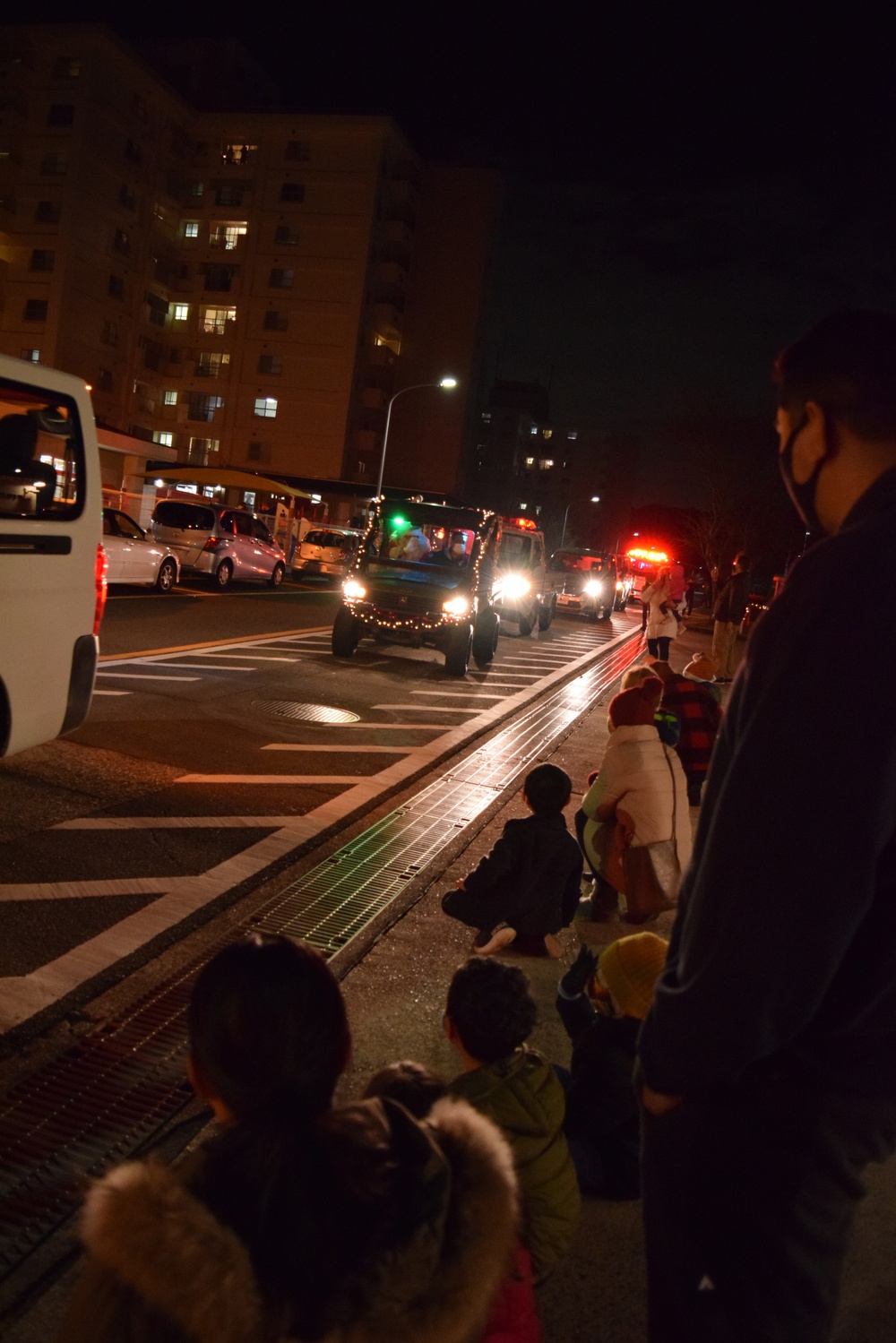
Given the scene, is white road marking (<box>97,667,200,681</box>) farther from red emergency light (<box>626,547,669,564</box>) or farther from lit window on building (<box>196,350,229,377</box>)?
lit window on building (<box>196,350,229,377</box>)

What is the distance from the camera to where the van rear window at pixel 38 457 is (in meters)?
5.14

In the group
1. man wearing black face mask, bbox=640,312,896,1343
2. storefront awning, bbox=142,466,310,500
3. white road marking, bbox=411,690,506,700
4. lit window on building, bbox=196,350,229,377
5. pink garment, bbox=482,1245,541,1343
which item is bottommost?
white road marking, bbox=411,690,506,700

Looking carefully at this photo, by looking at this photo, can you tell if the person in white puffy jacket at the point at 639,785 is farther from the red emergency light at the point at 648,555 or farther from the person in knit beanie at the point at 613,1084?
the red emergency light at the point at 648,555

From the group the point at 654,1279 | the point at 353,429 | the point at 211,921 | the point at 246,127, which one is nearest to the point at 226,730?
the point at 211,921

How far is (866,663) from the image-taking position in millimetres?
1323

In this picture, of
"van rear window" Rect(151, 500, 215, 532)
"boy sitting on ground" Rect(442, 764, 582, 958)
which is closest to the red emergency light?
"van rear window" Rect(151, 500, 215, 532)

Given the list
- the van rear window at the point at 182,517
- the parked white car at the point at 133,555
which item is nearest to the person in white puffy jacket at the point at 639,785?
the parked white car at the point at 133,555

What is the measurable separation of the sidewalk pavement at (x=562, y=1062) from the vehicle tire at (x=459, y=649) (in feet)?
24.4

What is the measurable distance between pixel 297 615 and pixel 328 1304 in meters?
19.3

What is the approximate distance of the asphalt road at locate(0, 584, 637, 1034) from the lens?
14.5 ft

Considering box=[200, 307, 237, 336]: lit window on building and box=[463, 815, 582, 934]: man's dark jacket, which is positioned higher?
box=[200, 307, 237, 336]: lit window on building

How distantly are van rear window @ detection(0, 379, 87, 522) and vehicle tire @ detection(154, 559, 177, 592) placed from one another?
588 inches

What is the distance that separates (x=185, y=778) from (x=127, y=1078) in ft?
12.8

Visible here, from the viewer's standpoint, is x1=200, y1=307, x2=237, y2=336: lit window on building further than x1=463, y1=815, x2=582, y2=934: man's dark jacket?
Yes
